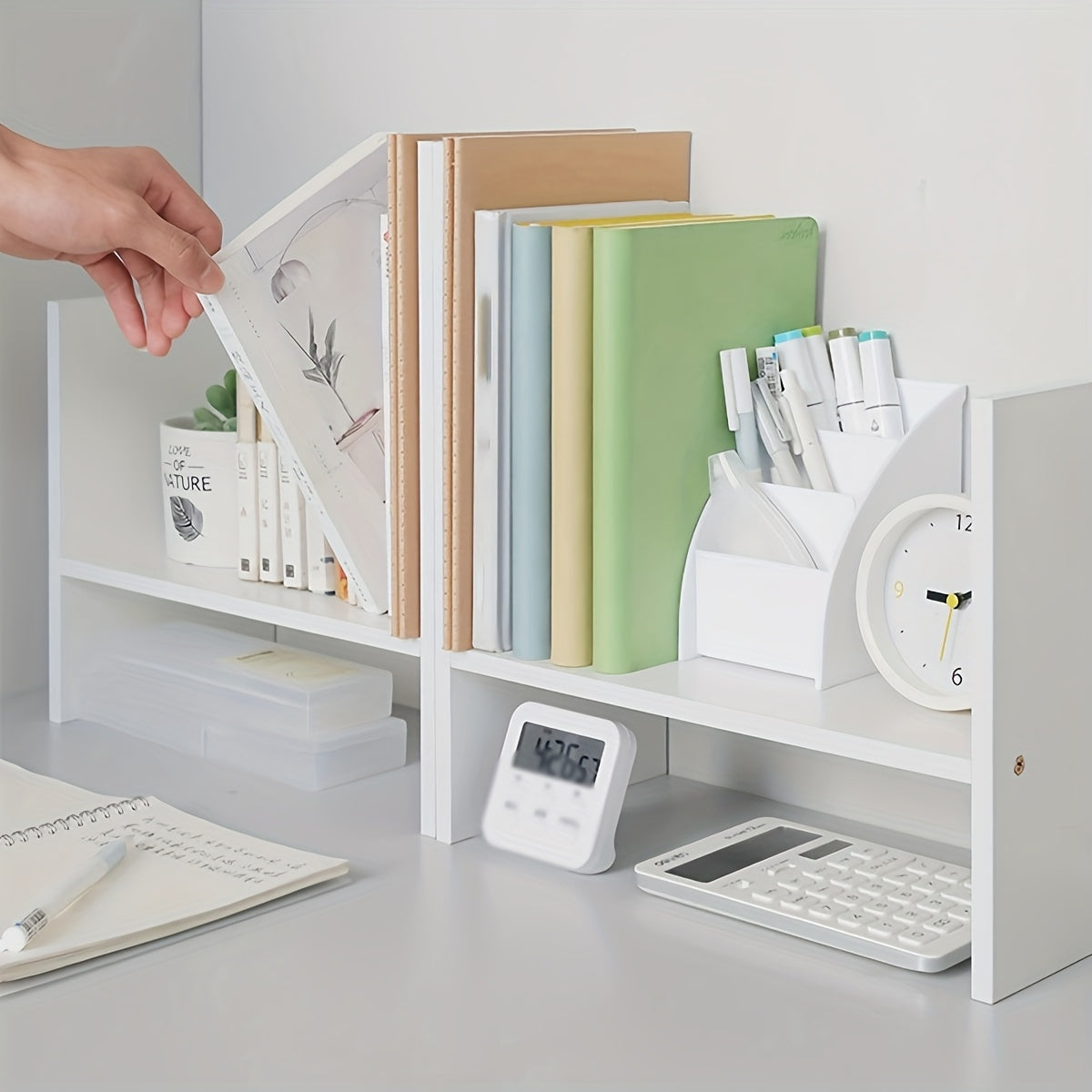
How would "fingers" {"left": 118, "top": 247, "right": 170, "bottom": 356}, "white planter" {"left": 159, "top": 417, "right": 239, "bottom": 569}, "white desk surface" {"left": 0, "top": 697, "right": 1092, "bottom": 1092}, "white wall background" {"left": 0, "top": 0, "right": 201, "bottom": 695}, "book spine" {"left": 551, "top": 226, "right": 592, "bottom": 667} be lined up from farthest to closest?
"white wall background" {"left": 0, "top": 0, "right": 201, "bottom": 695}, "white planter" {"left": 159, "top": 417, "right": 239, "bottom": 569}, "fingers" {"left": 118, "top": 247, "right": 170, "bottom": 356}, "book spine" {"left": 551, "top": 226, "right": 592, "bottom": 667}, "white desk surface" {"left": 0, "top": 697, "right": 1092, "bottom": 1092}

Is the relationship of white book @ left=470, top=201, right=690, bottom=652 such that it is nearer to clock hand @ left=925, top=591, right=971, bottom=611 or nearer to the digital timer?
the digital timer

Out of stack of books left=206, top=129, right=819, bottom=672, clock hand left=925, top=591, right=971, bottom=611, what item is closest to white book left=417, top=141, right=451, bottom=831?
stack of books left=206, top=129, right=819, bottom=672

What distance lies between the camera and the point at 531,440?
1066 mm

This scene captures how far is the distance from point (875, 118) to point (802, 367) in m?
0.19

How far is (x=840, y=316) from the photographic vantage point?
1.17 meters

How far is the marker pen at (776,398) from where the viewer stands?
3.61 feet

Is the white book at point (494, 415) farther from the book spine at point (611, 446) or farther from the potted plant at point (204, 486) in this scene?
the potted plant at point (204, 486)

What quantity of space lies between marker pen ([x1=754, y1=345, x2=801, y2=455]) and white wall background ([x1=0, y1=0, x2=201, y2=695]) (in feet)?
2.21

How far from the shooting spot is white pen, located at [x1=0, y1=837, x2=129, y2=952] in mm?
923

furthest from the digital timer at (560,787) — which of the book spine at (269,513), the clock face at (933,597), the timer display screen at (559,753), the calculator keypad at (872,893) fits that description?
the book spine at (269,513)

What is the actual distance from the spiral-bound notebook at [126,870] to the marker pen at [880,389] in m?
0.48

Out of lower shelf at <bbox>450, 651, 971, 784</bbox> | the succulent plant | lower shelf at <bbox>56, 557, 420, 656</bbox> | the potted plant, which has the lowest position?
lower shelf at <bbox>450, 651, 971, 784</bbox>

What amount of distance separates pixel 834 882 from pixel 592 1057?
0.26 metres

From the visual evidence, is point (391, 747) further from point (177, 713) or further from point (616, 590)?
point (616, 590)
